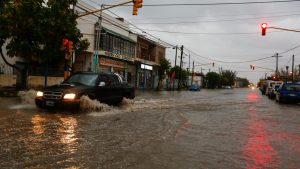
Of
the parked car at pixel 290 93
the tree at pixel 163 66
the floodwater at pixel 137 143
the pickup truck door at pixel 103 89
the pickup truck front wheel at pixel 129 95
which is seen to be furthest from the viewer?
the tree at pixel 163 66

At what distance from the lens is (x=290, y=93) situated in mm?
28969

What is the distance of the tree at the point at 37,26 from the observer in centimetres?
2252

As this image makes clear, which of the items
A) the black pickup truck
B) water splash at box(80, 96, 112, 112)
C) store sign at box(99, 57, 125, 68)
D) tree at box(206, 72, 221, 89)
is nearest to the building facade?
store sign at box(99, 57, 125, 68)

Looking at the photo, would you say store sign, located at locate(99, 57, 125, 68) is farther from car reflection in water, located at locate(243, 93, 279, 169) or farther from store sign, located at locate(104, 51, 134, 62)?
car reflection in water, located at locate(243, 93, 279, 169)

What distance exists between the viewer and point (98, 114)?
14242mm

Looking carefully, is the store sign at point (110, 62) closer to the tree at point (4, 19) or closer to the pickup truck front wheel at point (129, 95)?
the tree at point (4, 19)

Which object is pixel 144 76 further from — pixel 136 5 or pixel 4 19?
pixel 4 19

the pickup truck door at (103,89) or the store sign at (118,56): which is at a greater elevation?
the store sign at (118,56)

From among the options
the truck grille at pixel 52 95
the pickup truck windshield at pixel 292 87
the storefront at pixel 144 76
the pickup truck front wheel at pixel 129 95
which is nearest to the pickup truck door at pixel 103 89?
the truck grille at pixel 52 95

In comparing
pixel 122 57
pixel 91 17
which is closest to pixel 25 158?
pixel 91 17

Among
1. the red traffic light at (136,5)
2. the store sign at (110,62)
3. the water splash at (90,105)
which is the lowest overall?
the water splash at (90,105)

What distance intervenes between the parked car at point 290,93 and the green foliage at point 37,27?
15.8 meters

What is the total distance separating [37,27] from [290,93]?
1834 cm

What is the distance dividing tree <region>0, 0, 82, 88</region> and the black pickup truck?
682 centimetres
